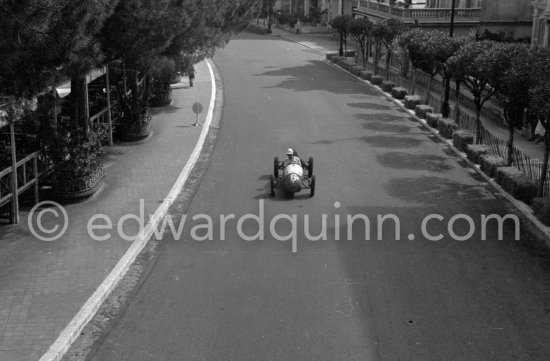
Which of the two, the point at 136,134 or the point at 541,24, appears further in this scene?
the point at 541,24

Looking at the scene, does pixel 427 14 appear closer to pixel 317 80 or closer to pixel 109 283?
pixel 317 80

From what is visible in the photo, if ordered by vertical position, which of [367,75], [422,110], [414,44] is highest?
[414,44]

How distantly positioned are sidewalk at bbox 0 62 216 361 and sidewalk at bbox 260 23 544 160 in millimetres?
13349

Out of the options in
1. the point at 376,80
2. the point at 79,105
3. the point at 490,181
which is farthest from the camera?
the point at 376,80

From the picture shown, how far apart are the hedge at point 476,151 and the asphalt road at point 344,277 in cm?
54

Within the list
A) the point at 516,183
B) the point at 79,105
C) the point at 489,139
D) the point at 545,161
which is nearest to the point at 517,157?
the point at 489,139

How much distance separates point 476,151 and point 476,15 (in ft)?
92.5

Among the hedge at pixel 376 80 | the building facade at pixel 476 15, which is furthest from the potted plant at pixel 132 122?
the building facade at pixel 476 15

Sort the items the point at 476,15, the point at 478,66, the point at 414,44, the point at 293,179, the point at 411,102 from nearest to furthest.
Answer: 1. the point at 293,179
2. the point at 478,66
3. the point at 414,44
4. the point at 411,102
5. the point at 476,15

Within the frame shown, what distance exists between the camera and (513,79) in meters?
19.1

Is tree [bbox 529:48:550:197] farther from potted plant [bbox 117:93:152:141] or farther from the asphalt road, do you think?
potted plant [bbox 117:93:152:141]

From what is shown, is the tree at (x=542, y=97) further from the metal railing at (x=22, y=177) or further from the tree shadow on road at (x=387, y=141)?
the metal railing at (x=22, y=177)

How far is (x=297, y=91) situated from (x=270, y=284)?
24.9 meters

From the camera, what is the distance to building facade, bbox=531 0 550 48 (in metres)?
36.1
